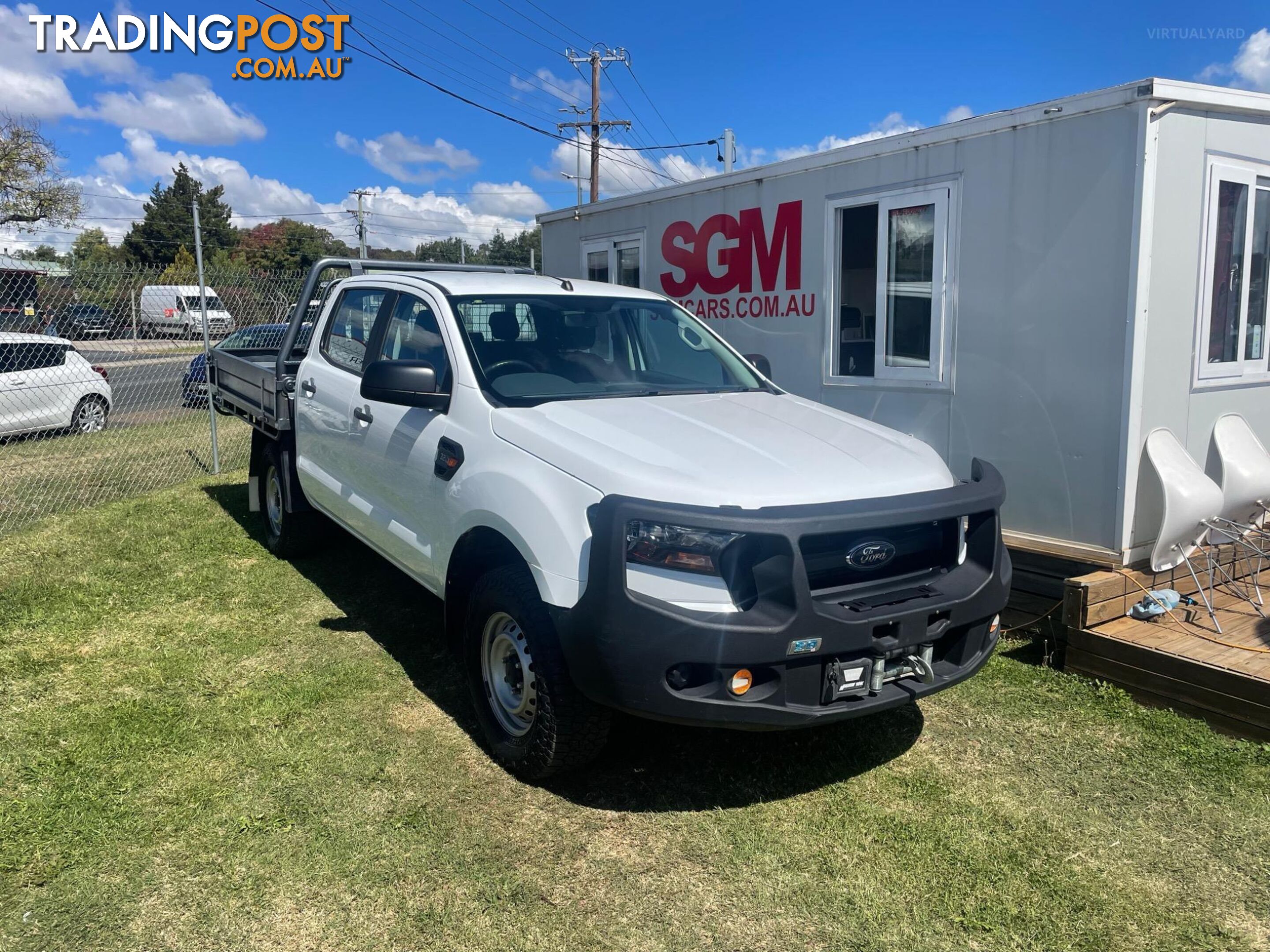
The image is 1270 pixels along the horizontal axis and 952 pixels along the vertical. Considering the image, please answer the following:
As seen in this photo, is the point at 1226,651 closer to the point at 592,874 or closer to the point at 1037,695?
the point at 1037,695

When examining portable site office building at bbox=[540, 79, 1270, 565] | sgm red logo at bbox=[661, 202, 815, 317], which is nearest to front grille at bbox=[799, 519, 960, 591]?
portable site office building at bbox=[540, 79, 1270, 565]

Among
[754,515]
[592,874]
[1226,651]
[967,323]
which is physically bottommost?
[592,874]

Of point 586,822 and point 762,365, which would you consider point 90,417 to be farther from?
point 586,822

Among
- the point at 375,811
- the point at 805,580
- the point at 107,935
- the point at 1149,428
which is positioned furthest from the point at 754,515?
the point at 1149,428

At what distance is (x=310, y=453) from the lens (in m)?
5.71

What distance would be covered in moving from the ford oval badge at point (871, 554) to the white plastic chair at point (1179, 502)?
2439 mm

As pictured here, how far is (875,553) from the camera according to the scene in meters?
3.29

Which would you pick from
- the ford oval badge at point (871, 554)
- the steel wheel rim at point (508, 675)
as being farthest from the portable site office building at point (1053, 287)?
the steel wheel rim at point (508, 675)

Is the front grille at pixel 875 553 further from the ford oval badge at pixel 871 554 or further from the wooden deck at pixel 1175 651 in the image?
the wooden deck at pixel 1175 651

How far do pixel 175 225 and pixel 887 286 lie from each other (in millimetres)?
68667

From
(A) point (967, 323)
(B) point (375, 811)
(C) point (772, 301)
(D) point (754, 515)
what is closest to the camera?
(D) point (754, 515)

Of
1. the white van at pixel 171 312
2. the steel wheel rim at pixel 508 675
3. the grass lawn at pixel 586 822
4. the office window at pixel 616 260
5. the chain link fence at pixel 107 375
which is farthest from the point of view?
the white van at pixel 171 312

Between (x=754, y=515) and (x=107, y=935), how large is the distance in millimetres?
2368

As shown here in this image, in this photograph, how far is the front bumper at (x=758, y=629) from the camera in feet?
9.80
